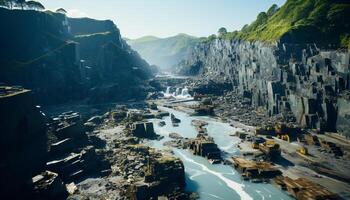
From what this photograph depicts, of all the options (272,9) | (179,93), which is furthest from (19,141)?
(272,9)

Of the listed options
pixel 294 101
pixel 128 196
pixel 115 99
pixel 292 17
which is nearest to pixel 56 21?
pixel 115 99

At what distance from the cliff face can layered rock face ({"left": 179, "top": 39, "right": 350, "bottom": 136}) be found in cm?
5357

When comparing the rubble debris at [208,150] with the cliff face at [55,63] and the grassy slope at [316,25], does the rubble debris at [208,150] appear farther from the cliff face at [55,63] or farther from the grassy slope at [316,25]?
the cliff face at [55,63]

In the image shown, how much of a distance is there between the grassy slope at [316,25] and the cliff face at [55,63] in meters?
67.6

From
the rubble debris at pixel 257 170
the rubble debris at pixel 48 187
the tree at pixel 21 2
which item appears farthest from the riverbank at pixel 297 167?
the tree at pixel 21 2

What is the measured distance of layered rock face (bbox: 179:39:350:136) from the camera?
233 ft

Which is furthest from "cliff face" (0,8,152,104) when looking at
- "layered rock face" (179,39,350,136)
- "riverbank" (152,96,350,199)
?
"riverbank" (152,96,350,199)

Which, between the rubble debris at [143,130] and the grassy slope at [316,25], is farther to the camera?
the grassy slope at [316,25]

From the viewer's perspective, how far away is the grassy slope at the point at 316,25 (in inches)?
3787

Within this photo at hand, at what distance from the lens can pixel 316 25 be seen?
347ft

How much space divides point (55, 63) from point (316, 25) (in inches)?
4048

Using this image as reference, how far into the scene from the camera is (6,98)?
4100 cm

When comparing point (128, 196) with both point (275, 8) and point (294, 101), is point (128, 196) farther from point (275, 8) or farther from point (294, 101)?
point (275, 8)

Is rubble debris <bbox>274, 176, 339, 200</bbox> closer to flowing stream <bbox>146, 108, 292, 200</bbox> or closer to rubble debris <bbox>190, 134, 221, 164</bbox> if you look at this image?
flowing stream <bbox>146, 108, 292, 200</bbox>
